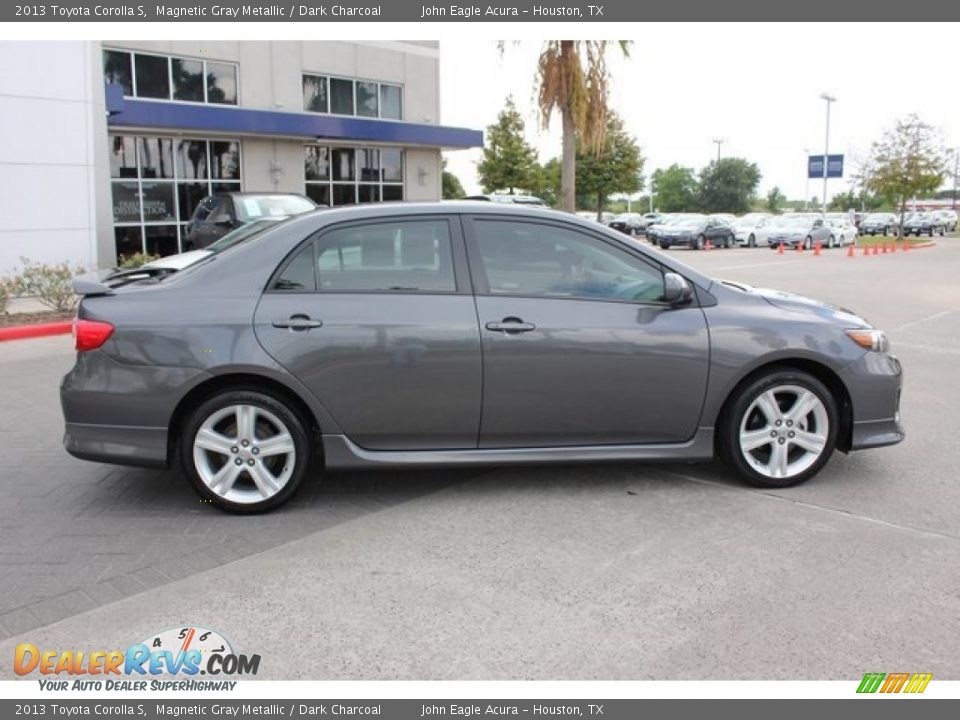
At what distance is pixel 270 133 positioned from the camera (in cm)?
2367

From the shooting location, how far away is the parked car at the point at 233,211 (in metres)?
14.4

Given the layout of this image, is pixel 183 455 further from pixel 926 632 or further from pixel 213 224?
pixel 213 224

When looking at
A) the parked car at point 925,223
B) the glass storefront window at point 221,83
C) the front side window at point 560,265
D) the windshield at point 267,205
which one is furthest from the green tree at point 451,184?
the front side window at point 560,265

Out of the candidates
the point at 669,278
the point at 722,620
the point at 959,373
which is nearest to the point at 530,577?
the point at 722,620

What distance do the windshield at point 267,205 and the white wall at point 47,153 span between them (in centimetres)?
262

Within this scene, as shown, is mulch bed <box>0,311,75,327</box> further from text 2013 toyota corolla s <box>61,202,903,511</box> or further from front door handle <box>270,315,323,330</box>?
front door handle <box>270,315,323,330</box>

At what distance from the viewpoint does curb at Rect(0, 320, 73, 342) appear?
1043cm

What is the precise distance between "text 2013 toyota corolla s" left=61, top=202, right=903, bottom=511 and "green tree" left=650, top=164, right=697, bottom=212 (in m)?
97.5

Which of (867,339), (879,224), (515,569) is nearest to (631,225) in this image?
(879,224)

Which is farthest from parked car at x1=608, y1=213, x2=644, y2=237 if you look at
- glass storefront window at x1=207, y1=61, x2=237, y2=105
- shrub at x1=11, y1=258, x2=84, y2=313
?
shrub at x1=11, y1=258, x2=84, y2=313

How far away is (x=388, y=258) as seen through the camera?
15.5 ft

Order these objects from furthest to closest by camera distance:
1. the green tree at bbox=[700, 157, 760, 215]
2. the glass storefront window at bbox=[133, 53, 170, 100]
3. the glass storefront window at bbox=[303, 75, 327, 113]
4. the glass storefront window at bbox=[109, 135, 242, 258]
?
the green tree at bbox=[700, 157, 760, 215] → the glass storefront window at bbox=[303, 75, 327, 113] → the glass storefront window at bbox=[133, 53, 170, 100] → the glass storefront window at bbox=[109, 135, 242, 258]
